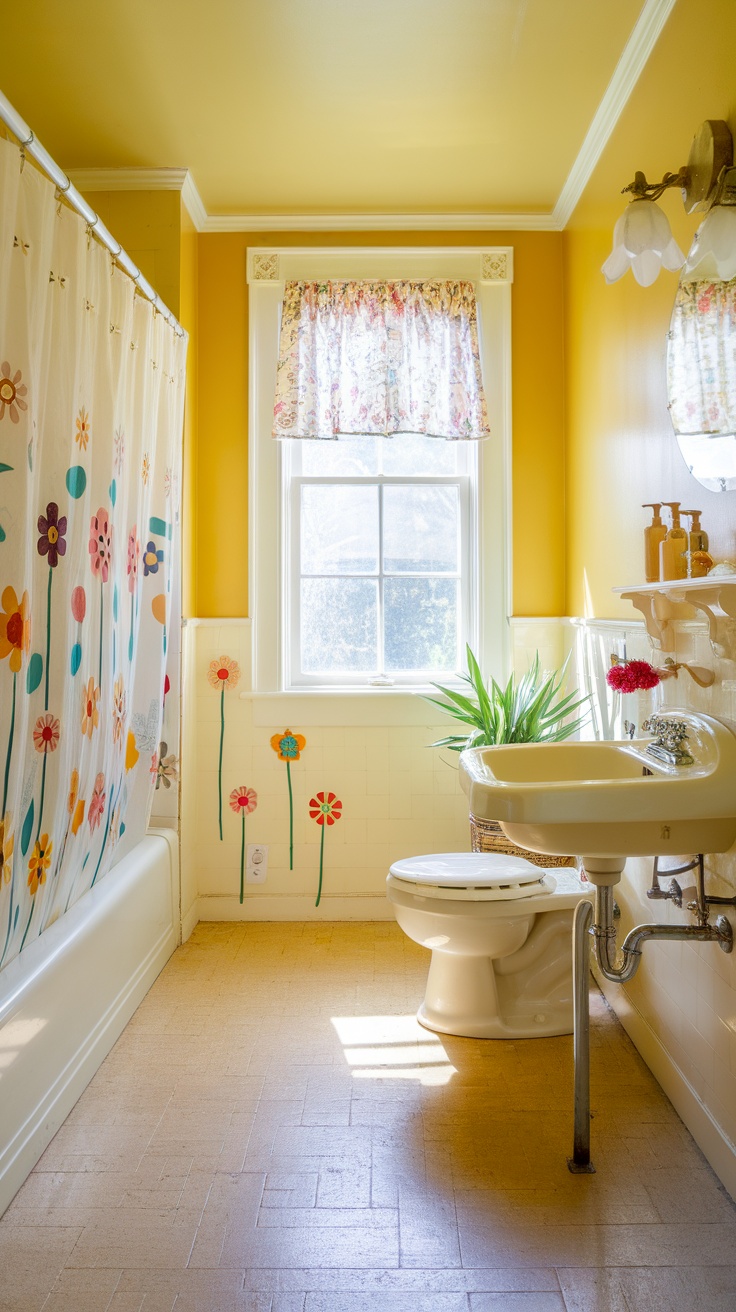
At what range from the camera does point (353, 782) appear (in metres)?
3.46

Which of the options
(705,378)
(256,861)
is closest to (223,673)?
(256,861)

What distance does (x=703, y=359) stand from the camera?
1.95m

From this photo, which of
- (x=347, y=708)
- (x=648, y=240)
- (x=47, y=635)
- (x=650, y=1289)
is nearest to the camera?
(x=650, y=1289)

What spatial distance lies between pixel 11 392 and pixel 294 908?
2.30 metres

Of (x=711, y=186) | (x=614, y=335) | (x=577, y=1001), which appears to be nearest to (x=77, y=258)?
(x=711, y=186)

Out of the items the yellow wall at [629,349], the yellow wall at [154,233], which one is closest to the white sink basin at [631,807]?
the yellow wall at [629,349]

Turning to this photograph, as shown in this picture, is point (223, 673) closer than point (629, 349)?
No

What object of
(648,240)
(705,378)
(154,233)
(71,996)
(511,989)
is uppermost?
(154,233)

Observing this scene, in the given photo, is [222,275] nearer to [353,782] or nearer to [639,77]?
[639,77]

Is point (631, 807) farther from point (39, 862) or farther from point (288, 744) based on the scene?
point (288, 744)

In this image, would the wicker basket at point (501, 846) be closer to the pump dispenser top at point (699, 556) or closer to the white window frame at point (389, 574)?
the white window frame at point (389, 574)

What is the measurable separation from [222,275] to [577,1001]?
2763mm

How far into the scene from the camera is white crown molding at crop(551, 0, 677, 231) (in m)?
2.26

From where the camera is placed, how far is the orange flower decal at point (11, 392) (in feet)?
5.43
